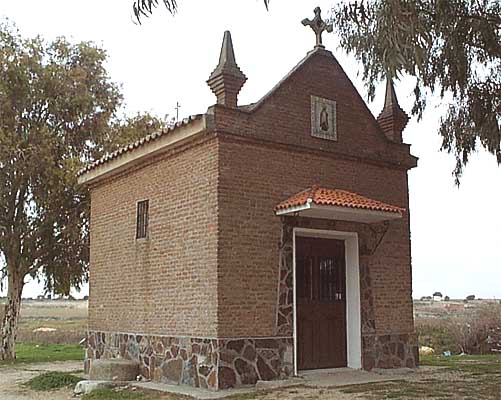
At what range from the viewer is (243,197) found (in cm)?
1192

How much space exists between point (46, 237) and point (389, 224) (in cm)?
1198

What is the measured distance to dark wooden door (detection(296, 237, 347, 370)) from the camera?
12.8 meters

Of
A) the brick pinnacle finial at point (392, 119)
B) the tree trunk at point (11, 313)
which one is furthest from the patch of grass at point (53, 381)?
the brick pinnacle finial at point (392, 119)

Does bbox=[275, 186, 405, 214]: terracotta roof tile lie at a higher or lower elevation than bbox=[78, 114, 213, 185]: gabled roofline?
lower

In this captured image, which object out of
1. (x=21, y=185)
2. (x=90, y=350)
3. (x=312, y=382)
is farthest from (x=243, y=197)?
(x=21, y=185)

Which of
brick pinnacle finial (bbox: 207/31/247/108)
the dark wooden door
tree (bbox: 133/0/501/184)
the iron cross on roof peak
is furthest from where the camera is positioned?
the iron cross on roof peak

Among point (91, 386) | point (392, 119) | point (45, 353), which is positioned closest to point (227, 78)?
point (392, 119)

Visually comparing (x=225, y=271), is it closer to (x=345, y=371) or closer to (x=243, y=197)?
(x=243, y=197)

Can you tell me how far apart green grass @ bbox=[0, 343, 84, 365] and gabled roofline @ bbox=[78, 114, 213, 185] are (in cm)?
697

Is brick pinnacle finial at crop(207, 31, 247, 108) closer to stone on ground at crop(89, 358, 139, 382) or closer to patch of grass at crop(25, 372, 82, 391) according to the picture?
stone on ground at crop(89, 358, 139, 382)

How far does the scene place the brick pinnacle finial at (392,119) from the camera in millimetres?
14742

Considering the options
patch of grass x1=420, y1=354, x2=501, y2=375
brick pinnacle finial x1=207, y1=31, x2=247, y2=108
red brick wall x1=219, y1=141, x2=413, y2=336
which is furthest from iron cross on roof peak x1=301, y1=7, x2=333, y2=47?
patch of grass x1=420, y1=354, x2=501, y2=375

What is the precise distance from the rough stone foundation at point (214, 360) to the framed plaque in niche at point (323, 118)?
13.4ft

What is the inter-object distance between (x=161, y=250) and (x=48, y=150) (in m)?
8.87
